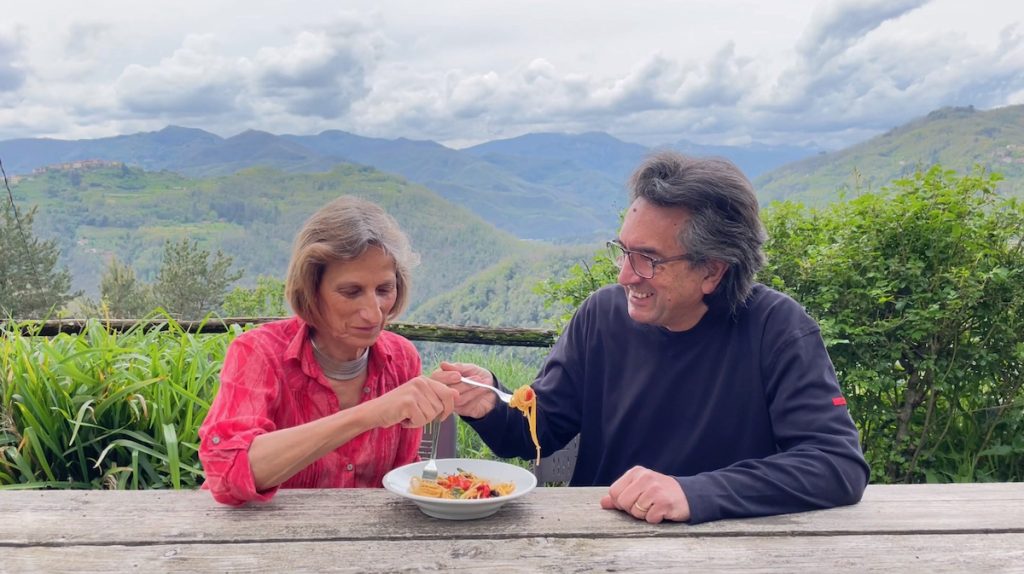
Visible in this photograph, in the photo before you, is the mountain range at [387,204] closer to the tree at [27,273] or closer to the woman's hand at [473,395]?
the woman's hand at [473,395]

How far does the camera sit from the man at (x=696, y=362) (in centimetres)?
206

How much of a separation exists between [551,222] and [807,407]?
5118 inches

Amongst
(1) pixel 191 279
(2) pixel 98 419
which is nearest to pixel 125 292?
(1) pixel 191 279

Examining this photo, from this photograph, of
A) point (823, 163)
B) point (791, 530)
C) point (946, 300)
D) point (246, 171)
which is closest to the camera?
point (791, 530)

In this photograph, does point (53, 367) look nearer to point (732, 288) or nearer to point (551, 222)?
point (732, 288)

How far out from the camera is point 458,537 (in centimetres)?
168

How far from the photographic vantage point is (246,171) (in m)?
84.2

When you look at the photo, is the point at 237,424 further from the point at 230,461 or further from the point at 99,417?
the point at 99,417

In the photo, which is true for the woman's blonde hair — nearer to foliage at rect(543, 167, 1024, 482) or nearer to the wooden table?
the wooden table

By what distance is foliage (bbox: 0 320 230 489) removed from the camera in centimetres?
311

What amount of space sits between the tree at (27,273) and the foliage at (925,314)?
31772 millimetres

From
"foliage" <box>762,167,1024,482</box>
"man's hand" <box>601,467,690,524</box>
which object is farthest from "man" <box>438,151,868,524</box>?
"foliage" <box>762,167,1024,482</box>

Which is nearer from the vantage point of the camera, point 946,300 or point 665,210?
point 665,210

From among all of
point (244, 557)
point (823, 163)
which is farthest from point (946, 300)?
point (823, 163)
